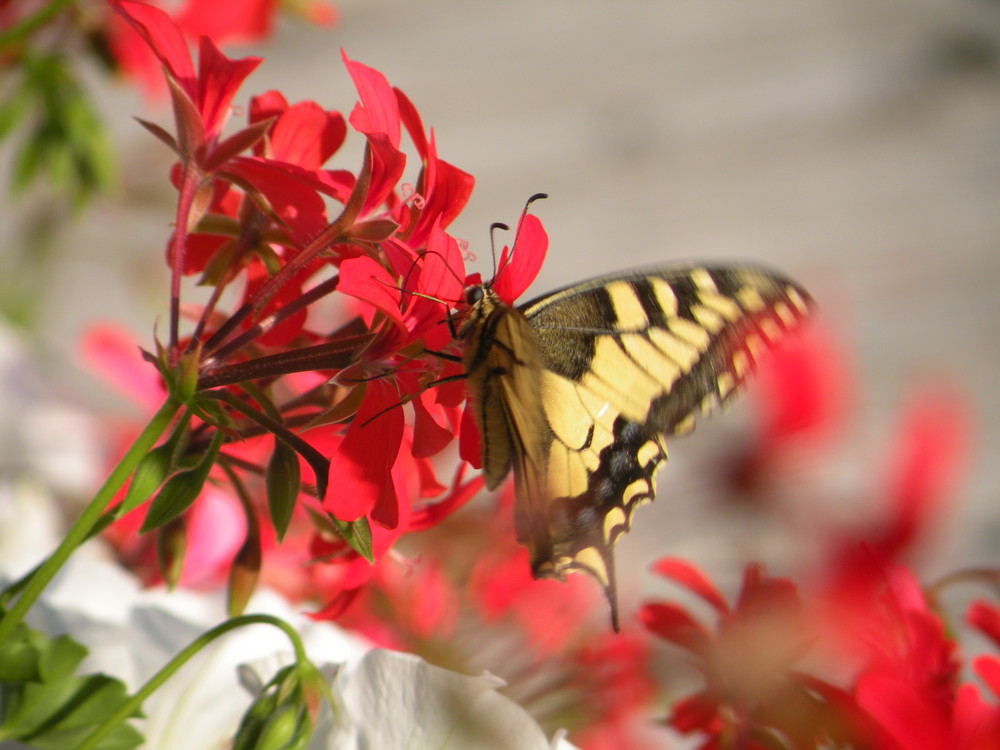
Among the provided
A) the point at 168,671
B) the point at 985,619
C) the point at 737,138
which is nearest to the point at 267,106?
the point at 168,671

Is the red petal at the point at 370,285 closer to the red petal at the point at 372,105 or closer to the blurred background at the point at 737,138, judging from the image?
the red petal at the point at 372,105

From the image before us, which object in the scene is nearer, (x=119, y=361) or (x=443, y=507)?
(x=443, y=507)

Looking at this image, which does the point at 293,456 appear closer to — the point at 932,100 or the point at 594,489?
the point at 594,489

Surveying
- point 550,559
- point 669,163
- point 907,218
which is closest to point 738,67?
point 669,163

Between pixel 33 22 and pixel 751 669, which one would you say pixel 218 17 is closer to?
pixel 33 22

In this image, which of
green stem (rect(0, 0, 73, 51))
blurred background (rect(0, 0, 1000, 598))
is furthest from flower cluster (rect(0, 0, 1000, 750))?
blurred background (rect(0, 0, 1000, 598))

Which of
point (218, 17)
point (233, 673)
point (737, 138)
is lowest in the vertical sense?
point (233, 673)
